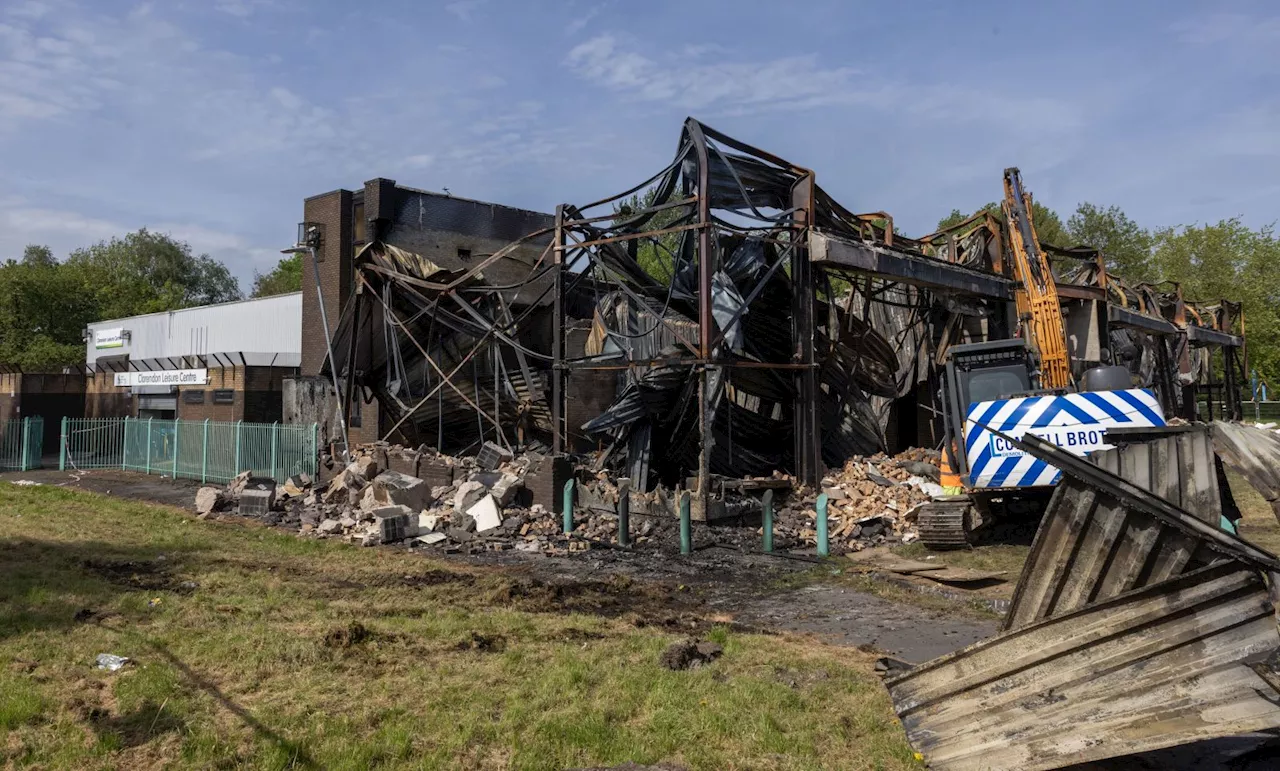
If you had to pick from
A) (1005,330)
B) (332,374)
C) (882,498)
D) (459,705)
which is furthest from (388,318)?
(459,705)

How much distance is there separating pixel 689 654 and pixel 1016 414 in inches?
221

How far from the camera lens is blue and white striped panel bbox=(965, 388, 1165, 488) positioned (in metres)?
9.71

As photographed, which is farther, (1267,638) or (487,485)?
(487,485)

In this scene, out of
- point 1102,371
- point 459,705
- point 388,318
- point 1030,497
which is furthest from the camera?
point 388,318

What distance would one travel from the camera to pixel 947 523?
1138 cm

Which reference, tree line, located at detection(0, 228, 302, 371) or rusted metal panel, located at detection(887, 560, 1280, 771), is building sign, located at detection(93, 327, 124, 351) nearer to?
tree line, located at detection(0, 228, 302, 371)

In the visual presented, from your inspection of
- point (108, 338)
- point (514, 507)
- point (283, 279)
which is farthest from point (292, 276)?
point (514, 507)

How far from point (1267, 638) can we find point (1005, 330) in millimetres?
16033

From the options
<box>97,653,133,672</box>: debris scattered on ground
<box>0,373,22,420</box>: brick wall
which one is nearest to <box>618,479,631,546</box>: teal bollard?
<box>97,653,133,672</box>: debris scattered on ground

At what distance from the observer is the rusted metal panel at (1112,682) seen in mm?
3271

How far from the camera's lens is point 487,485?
16125 millimetres

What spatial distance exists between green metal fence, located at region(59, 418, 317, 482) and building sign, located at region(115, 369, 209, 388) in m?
2.53

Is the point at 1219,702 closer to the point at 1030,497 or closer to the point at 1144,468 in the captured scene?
the point at 1144,468

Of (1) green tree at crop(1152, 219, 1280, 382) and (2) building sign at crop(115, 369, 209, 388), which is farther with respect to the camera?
(1) green tree at crop(1152, 219, 1280, 382)
